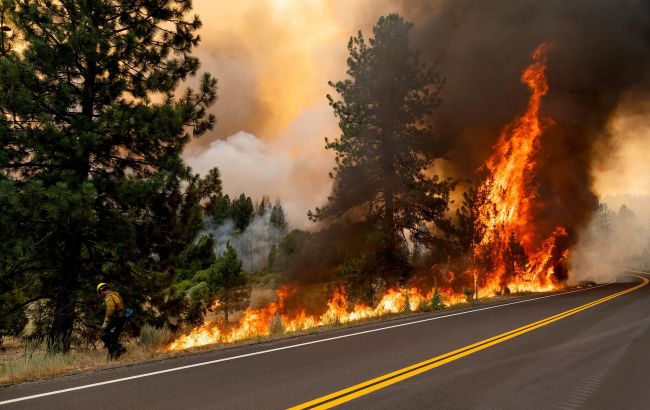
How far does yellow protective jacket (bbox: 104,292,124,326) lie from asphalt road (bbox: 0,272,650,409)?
4.03ft

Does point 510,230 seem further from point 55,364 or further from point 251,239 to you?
point 251,239

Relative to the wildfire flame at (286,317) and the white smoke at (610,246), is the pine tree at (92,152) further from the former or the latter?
the white smoke at (610,246)

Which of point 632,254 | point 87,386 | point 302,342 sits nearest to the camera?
point 87,386

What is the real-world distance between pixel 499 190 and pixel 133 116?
22.0m

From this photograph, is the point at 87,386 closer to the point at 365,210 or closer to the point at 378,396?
the point at 378,396

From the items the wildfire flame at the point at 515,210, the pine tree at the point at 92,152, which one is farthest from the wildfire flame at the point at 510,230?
the pine tree at the point at 92,152

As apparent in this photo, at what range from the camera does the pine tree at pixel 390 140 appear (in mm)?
22188

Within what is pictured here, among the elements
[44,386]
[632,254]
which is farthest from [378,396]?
[632,254]

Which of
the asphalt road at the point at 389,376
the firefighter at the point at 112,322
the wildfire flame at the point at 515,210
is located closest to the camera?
the asphalt road at the point at 389,376

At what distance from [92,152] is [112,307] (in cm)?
478

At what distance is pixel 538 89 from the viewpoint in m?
29.5

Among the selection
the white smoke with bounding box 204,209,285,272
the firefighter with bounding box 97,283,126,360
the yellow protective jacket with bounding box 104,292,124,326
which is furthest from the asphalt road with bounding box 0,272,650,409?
the white smoke with bounding box 204,209,285,272

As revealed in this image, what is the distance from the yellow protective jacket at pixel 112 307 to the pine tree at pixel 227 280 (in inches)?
1026

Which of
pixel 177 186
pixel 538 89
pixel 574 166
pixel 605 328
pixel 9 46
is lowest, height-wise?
pixel 605 328
